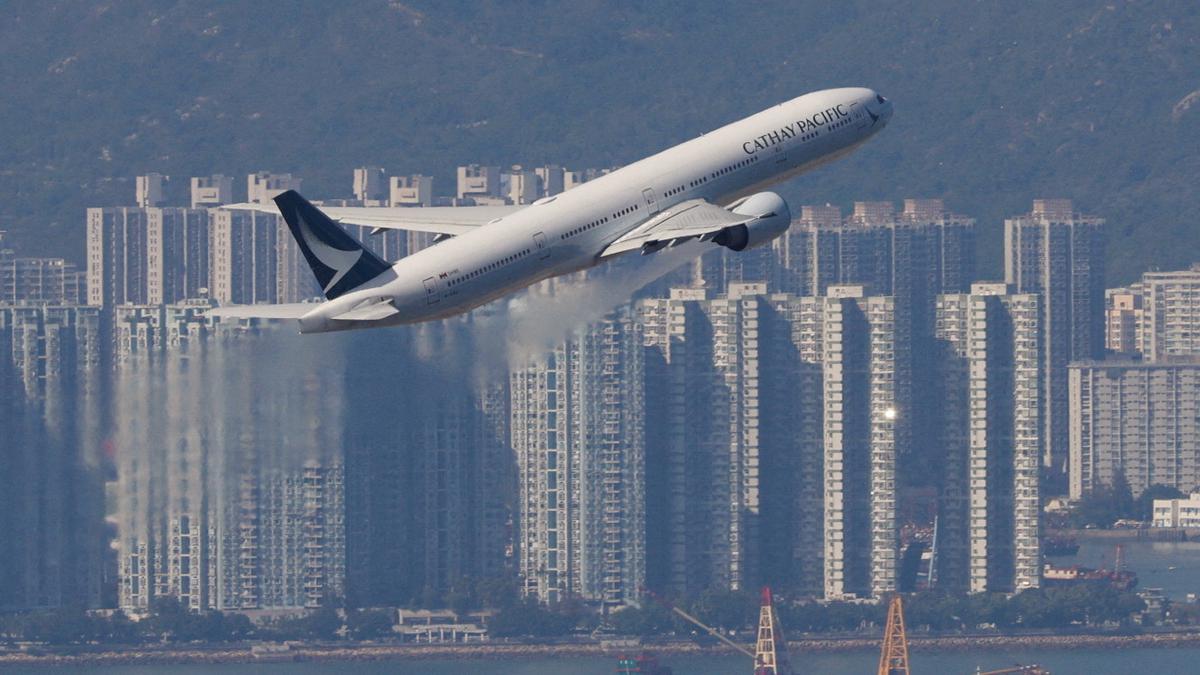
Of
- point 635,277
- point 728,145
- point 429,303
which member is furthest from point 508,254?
point 635,277

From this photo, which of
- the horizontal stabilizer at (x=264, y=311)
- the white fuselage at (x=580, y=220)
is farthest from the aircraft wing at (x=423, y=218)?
the horizontal stabilizer at (x=264, y=311)

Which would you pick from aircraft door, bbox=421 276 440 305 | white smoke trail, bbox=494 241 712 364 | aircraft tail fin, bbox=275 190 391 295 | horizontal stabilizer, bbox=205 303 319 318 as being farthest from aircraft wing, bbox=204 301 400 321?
white smoke trail, bbox=494 241 712 364

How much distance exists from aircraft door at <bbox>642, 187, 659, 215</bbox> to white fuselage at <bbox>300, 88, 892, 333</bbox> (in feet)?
0.10

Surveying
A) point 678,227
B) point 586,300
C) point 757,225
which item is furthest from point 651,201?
point 586,300

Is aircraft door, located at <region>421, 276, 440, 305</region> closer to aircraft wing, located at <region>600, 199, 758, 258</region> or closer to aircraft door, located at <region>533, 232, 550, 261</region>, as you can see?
aircraft door, located at <region>533, 232, 550, 261</region>

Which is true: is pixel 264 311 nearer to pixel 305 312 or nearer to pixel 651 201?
pixel 305 312

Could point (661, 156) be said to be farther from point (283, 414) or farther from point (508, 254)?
point (283, 414)

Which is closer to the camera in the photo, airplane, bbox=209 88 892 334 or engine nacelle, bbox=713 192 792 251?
airplane, bbox=209 88 892 334

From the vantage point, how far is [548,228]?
120 m

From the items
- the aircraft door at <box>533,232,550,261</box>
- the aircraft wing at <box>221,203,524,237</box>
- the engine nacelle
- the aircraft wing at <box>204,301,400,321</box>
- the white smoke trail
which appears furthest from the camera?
the white smoke trail

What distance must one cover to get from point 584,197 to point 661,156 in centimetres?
470

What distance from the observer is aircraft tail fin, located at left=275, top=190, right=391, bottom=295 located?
118 m

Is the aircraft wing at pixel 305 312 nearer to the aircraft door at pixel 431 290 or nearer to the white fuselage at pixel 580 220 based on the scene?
the white fuselage at pixel 580 220

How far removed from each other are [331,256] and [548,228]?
22.2 ft
